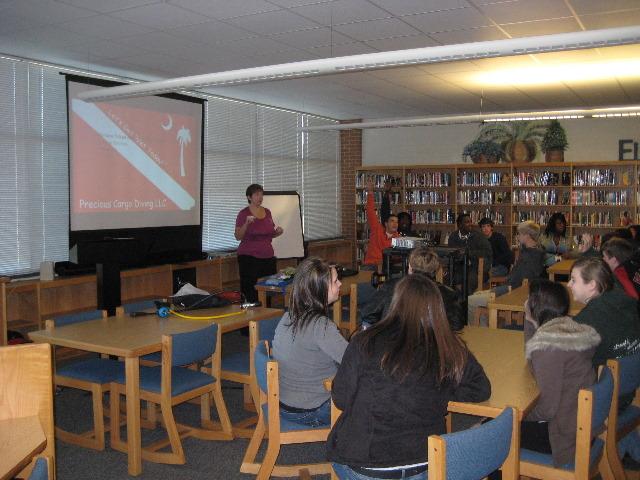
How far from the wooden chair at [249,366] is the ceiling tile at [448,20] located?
100 inches

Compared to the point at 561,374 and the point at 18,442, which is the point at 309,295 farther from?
the point at 18,442

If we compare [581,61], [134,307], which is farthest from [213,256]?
[581,61]

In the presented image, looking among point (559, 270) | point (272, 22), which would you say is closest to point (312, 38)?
point (272, 22)

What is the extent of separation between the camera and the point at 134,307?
15.5 feet

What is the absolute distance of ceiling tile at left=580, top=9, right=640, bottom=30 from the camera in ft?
15.9

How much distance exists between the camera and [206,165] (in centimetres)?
849

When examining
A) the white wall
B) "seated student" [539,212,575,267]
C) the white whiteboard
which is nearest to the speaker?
the white whiteboard

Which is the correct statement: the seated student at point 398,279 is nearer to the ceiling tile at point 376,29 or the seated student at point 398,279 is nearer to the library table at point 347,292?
the library table at point 347,292

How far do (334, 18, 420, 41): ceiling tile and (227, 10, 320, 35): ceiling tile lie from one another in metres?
0.31

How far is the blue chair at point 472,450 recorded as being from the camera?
1.88 meters

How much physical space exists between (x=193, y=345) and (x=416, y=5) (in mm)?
2852

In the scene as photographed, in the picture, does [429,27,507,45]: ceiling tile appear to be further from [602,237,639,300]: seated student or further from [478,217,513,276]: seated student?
[478,217,513,276]: seated student

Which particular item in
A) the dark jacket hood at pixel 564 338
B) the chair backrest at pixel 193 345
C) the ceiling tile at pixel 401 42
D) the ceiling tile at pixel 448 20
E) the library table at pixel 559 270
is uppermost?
the ceiling tile at pixel 401 42

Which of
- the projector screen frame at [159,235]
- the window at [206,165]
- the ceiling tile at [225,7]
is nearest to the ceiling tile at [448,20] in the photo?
the ceiling tile at [225,7]
